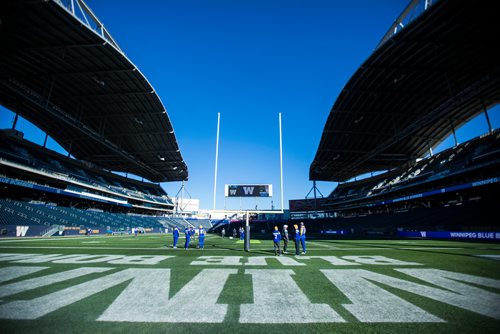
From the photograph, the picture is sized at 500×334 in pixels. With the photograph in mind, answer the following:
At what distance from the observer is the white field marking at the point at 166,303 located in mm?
3545

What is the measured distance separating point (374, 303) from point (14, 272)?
31.2ft

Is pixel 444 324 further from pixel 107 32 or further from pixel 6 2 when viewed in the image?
pixel 107 32

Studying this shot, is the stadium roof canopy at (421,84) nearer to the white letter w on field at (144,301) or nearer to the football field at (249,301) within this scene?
the football field at (249,301)

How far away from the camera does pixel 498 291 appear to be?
4.76 m

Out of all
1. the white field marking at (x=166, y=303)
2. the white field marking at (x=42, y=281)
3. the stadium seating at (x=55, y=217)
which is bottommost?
the white field marking at (x=166, y=303)

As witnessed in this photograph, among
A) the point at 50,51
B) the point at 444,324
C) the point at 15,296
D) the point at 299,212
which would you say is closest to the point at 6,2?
the point at 50,51

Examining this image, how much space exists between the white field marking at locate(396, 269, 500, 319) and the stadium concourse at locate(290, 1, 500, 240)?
66.6 ft

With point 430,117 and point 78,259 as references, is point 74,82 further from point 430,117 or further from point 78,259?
point 430,117

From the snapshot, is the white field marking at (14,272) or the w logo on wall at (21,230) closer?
the white field marking at (14,272)

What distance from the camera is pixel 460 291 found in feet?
15.6

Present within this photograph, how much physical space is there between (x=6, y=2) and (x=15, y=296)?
24712 millimetres

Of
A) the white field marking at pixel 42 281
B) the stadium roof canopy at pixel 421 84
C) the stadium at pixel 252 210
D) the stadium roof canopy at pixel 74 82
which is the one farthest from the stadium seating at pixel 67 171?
the stadium roof canopy at pixel 421 84

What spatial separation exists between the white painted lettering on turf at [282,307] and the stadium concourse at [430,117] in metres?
24.6

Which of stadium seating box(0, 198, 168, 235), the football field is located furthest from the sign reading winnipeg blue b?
stadium seating box(0, 198, 168, 235)
